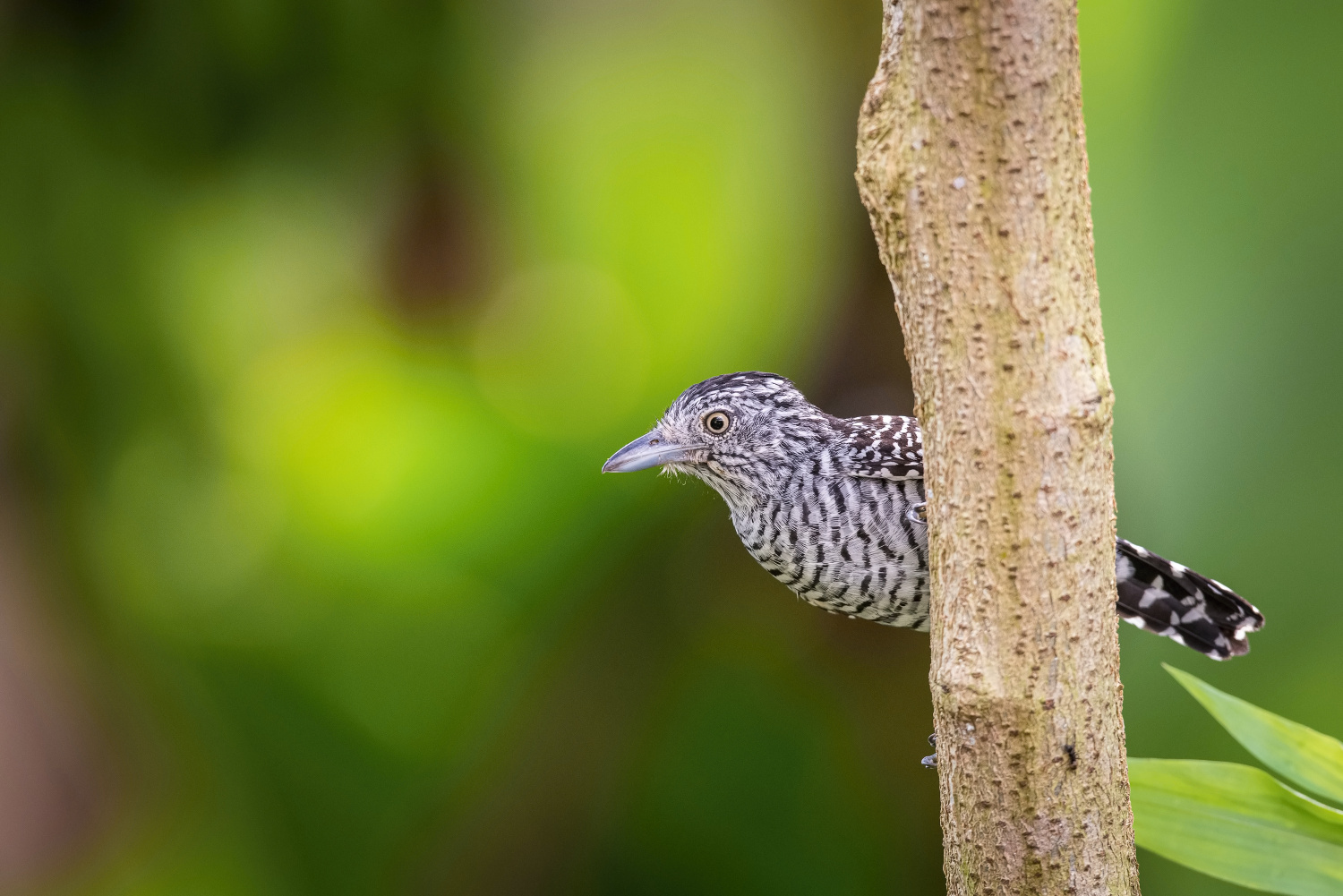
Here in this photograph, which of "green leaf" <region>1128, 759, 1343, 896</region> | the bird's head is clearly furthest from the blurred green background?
"green leaf" <region>1128, 759, 1343, 896</region>

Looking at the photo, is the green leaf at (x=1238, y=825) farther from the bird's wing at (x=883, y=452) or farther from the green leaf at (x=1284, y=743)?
the bird's wing at (x=883, y=452)

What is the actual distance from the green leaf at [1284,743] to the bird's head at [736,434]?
81cm

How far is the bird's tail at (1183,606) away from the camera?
88.0 inches

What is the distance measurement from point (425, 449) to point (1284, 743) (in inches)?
93.1

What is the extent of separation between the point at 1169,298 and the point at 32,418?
3389 mm

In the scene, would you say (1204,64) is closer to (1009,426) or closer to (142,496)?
(1009,426)

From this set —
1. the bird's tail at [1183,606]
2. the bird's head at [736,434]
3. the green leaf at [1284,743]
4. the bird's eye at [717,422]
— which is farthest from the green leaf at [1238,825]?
the bird's eye at [717,422]

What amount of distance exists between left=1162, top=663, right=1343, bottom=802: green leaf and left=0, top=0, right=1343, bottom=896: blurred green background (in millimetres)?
1402

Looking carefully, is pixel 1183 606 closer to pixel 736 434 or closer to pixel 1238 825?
pixel 1238 825

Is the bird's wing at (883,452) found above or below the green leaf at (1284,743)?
above

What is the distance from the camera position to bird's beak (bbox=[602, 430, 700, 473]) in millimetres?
2189

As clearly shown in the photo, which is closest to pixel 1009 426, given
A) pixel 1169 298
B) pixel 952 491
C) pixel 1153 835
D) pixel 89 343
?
pixel 952 491

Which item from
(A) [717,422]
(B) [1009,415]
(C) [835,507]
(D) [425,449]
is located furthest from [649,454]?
(D) [425,449]

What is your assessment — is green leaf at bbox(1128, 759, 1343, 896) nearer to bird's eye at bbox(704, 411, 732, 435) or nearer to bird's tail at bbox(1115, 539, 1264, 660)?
bird's tail at bbox(1115, 539, 1264, 660)
